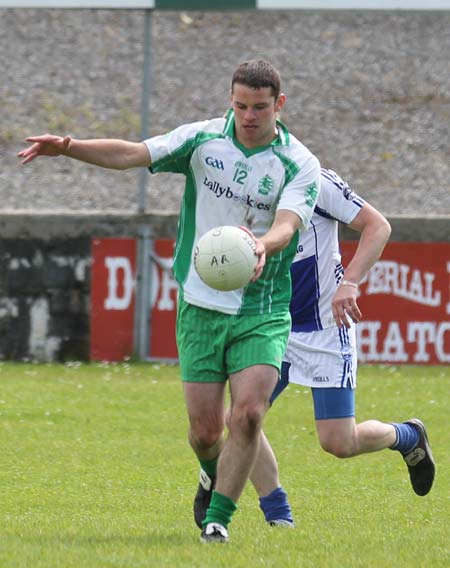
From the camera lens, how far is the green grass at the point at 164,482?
20.5ft

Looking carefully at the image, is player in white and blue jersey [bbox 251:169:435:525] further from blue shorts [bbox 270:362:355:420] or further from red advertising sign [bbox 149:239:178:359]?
red advertising sign [bbox 149:239:178:359]

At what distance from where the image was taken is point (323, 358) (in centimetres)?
775

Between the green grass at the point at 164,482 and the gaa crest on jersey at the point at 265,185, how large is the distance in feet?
5.26

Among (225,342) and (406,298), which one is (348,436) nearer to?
(225,342)

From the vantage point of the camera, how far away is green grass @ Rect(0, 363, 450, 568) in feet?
20.5

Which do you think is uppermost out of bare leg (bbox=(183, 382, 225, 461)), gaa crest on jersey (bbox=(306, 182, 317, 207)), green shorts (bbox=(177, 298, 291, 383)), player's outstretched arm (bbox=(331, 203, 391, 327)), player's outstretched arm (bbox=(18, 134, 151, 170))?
player's outstretched arm (bbox=(18, 134, 151, 170))

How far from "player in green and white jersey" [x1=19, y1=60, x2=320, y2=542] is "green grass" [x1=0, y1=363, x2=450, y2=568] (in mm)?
534

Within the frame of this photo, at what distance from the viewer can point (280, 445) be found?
414 inches

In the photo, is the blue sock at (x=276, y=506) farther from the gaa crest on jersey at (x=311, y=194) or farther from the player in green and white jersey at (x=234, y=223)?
the gaa crest on jersey at (x=311, y=194)

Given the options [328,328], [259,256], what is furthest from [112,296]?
[259,256]

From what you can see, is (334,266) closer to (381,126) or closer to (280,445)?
(280,445)

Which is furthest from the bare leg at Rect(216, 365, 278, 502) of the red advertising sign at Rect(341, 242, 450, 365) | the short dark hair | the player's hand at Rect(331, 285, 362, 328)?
the red advertising sign at Rect(341, 242, 450, 365)

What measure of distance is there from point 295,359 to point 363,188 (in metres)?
11.1

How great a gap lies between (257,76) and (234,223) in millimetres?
694
